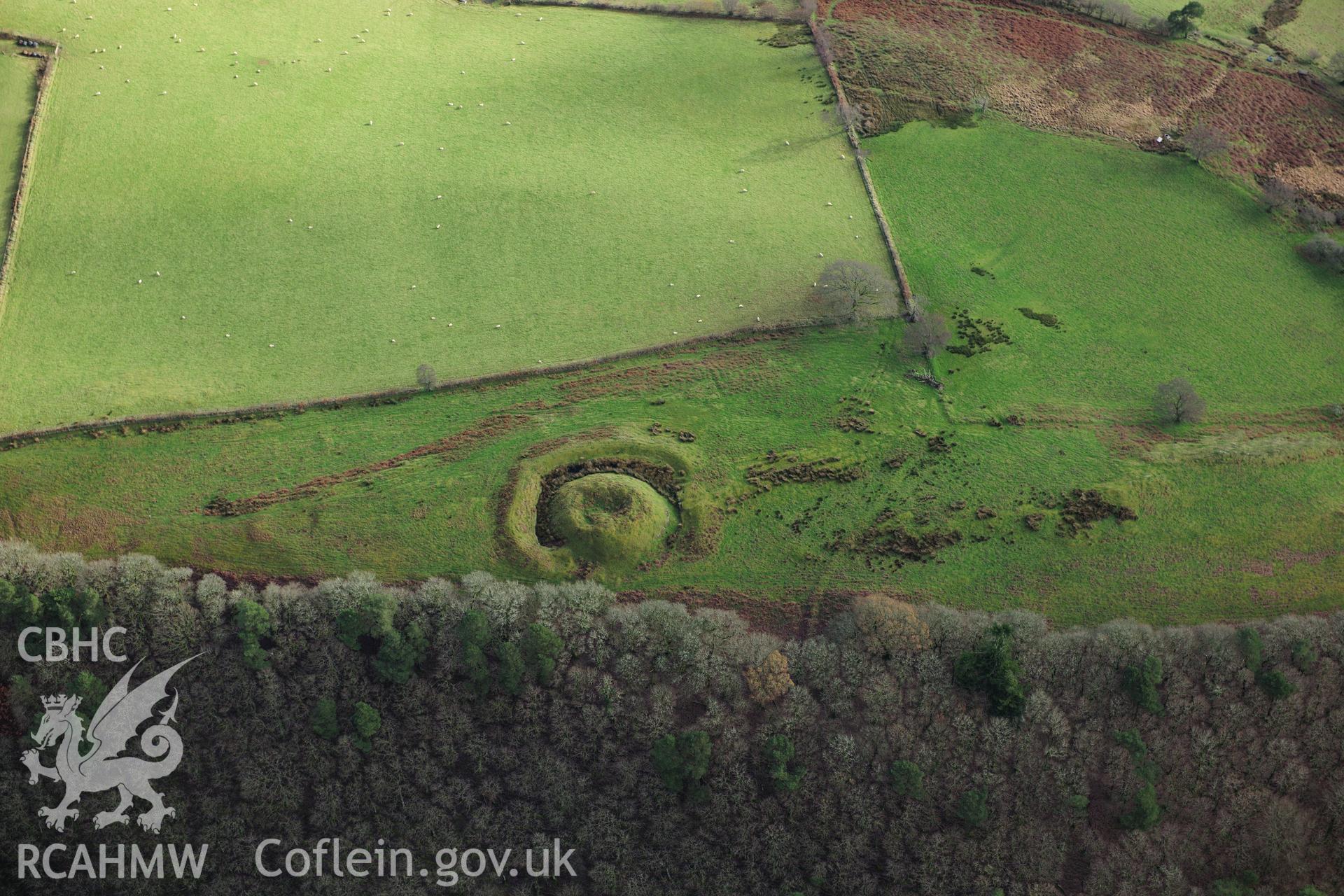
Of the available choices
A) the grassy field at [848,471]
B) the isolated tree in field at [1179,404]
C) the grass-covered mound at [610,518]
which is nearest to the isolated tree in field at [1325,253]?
the grassy field at [848,471]

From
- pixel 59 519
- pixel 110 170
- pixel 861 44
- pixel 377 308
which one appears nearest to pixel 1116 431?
pixel 861 44

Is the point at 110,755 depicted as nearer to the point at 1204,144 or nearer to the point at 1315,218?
the point at 1204,144

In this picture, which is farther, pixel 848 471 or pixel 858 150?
pixel 858 150

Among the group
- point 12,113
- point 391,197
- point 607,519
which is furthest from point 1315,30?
point 12,113

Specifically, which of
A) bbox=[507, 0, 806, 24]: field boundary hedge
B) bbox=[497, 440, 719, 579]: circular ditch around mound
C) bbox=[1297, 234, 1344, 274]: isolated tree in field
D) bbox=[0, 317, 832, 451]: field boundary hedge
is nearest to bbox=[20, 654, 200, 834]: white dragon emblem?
bbox=[0, 317, 832, 451]: field boundary hedge

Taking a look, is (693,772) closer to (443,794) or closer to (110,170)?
(443,794)

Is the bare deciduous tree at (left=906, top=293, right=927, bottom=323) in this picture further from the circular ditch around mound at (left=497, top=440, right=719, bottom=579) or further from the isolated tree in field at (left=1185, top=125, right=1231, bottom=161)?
the isolated tree in field at (left=1185, top=125, right=1231, bottom=161)
